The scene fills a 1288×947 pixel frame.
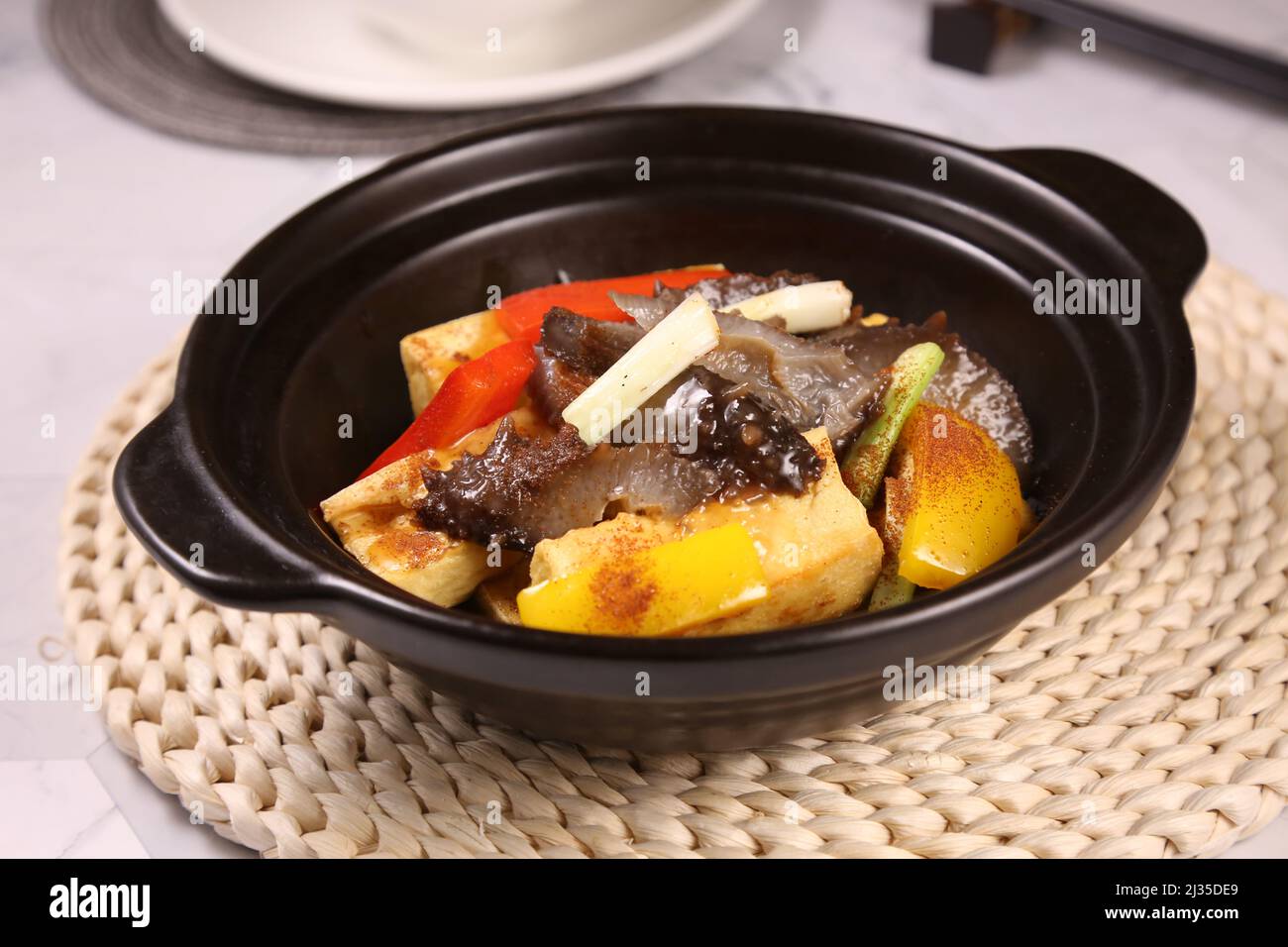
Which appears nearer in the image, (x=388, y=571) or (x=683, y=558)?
(x=683, y=558)

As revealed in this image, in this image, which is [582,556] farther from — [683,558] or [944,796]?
[944,796]

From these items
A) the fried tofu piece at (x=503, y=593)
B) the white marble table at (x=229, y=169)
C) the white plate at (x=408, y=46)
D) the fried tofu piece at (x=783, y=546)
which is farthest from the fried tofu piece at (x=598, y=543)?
the white plate at (x=408, y=46)

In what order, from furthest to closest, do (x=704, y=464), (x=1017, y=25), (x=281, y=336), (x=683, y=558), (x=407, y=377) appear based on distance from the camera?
(x=1017, y=25)
(x=407, y=377)
(x=281, y=336)
(x=704, y=464)
(x=683, y=558)

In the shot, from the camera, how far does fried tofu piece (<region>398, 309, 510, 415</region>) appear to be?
2312 millimetres

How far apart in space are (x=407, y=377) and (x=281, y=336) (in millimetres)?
264

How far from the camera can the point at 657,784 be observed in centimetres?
203

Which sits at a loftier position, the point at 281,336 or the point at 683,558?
the point at 281,336

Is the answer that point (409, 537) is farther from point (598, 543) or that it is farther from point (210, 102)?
point (210, 102)

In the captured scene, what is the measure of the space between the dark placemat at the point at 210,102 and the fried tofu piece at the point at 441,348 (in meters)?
1.58

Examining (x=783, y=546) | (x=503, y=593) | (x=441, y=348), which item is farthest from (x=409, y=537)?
(x=783, y=546)

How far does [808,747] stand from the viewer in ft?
6.83

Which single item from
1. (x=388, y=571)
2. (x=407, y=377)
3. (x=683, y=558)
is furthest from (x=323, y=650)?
(x=683, y=558)

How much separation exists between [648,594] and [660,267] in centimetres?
105

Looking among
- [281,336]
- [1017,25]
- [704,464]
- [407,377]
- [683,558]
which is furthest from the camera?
[1017,25]
